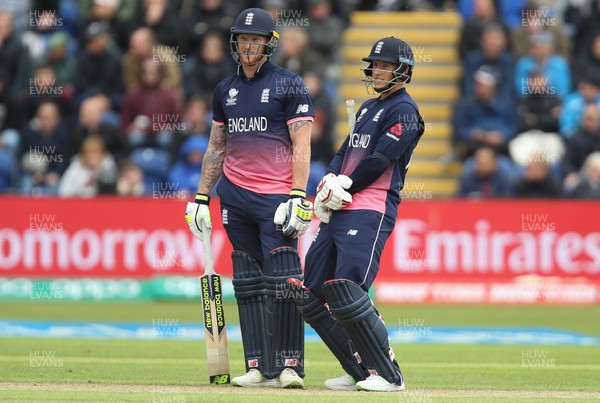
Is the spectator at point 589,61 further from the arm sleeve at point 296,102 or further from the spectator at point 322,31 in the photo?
the arm sleeve at point 296,102

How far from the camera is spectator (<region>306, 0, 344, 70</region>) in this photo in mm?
20391

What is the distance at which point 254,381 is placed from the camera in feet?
29.4

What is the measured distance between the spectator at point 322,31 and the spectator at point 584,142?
13.6 ft

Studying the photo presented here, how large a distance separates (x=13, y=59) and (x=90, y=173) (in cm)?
328

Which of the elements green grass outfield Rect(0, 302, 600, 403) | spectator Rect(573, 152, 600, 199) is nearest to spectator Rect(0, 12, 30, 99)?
green grass outfield Rect(0, 302, 600, 403)

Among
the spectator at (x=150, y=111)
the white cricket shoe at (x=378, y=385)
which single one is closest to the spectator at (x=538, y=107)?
the spectator at (x=150, y=111)

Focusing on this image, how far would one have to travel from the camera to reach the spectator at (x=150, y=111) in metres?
19.1

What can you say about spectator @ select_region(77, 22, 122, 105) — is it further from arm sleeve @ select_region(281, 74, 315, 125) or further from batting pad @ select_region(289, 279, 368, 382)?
batting pad @ select_region(289, 279, 368, 382)

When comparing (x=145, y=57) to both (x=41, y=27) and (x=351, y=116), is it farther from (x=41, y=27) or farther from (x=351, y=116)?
(x=351, y=116)

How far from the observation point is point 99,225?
17234mm

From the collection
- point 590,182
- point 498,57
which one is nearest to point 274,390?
point 590,182

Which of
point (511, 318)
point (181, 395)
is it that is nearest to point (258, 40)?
point (181, 395)

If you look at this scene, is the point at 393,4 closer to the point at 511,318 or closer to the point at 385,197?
the point at 511,318

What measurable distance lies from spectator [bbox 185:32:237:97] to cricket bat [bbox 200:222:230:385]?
10.5 meters
